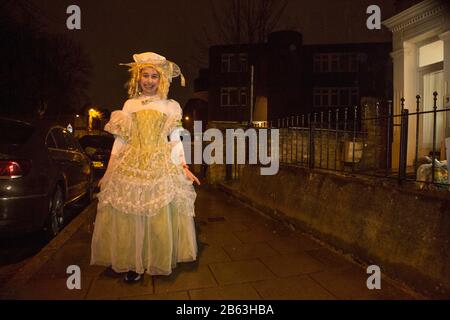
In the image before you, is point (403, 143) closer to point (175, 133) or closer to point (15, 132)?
point (175, 133)

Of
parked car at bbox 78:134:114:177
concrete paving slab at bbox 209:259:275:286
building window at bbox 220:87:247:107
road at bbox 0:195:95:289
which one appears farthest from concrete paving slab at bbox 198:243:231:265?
building window at bbox 220:87:247:107

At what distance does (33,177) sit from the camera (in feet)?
14.6

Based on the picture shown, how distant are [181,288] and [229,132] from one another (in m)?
7.49

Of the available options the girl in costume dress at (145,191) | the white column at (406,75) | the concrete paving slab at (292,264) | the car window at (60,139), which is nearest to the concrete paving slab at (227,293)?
the girl in costume dress at (145,191)

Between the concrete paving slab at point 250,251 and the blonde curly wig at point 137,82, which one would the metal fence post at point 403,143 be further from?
the blonde curly wig at point 137,82

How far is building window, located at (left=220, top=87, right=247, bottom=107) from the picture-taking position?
108ft

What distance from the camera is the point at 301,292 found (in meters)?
3.34

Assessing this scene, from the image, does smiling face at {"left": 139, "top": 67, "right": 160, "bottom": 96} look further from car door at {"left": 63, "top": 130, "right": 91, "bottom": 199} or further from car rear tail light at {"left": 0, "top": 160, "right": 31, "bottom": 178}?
car door at {"left": 63, "top": 130, "right": 91, "bottom": 199}

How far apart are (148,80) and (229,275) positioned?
6.95ft

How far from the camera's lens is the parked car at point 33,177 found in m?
4.20

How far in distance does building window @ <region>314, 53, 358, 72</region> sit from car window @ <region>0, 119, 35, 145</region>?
30.2 m

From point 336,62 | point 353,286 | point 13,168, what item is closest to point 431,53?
point 353,286

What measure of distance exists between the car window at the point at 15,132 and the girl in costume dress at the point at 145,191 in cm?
191
